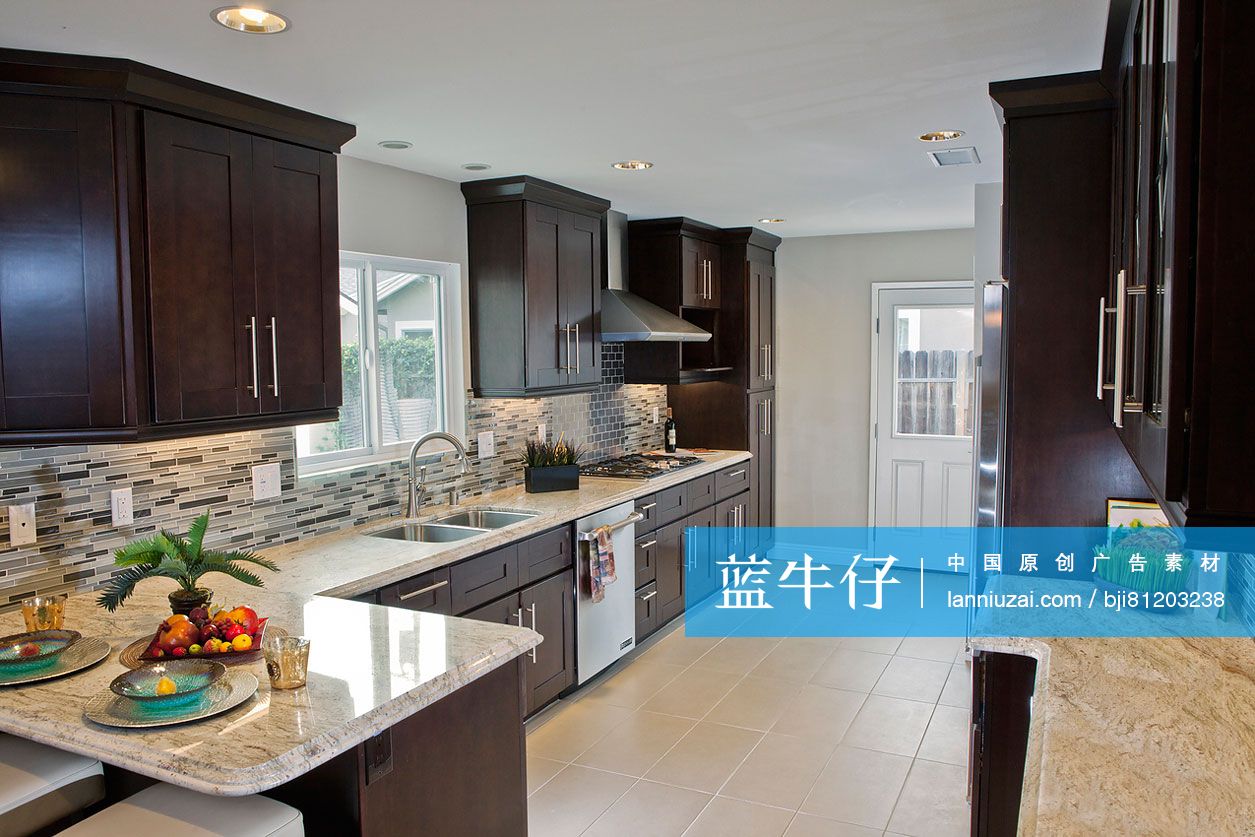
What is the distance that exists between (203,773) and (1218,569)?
2.50 metres

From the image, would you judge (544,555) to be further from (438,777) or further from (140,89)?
(140,89)

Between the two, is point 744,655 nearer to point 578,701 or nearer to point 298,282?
point 578,701

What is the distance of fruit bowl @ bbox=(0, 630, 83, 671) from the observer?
2135 millimetres

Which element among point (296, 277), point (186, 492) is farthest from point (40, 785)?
point (296, 277)

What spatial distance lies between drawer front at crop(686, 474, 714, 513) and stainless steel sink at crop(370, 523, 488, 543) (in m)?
1.79

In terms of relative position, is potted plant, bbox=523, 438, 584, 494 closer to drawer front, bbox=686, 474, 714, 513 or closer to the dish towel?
the dish towel

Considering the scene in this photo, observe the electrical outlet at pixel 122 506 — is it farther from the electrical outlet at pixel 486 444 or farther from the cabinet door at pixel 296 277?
the electrical outlet at pixel 486 444

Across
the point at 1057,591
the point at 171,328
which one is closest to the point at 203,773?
the point at 171,328

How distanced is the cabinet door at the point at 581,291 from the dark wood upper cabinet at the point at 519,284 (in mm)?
10

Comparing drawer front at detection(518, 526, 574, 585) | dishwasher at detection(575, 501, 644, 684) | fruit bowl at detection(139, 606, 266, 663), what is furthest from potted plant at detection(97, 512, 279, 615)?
dishwasher at detection(575, 501, 644, 684)

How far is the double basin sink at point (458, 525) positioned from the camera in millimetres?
3887

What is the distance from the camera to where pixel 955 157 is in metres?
3.94

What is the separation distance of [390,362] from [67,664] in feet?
6.91

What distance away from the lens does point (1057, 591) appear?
265 centimetres
